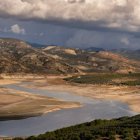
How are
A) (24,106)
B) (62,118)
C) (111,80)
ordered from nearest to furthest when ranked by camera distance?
1. (62,118)
2. (24,106)
3. (111,80)

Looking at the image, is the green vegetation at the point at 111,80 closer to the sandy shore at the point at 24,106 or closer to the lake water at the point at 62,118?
the lake water at the point at 62,118

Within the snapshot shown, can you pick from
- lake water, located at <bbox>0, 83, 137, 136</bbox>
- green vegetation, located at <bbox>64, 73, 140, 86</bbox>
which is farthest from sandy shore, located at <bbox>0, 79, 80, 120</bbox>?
green vegetation, located at <bbox>64, 73, 140, 86</bbox>

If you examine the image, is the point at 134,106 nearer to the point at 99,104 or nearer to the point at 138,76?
the point at 99,104

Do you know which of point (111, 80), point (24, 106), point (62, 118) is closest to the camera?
point (62, 118)

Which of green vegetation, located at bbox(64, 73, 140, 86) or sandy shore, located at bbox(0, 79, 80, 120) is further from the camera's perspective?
green vegetation, located at bbox(64, 73, 140, 86)

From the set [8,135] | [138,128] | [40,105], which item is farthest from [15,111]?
[138,128]

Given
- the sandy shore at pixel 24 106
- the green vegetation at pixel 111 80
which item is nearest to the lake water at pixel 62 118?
the sandy shore at pixel 24 106

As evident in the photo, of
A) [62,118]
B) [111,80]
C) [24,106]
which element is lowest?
[62,118]

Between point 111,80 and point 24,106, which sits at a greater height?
point 111,80

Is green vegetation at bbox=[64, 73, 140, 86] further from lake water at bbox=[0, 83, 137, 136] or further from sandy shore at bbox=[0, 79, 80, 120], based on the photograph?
sandy shore at bbox=[0, 79, 80, 120]

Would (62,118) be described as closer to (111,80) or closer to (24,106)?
(24,106)

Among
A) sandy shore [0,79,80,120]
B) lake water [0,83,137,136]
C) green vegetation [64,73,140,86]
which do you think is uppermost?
green vegetation [64,73,140,86]

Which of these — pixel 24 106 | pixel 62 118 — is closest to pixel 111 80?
pixel 24 106
